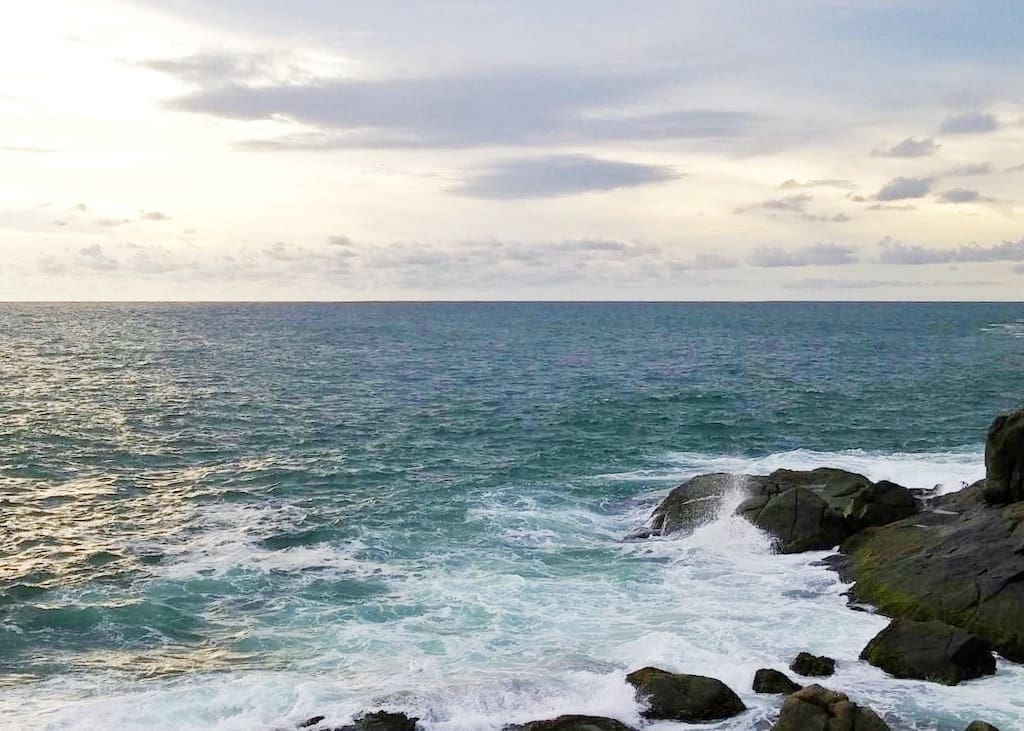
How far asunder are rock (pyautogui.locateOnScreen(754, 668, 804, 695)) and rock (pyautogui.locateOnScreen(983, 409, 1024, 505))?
12.2 meters

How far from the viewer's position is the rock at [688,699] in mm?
19328

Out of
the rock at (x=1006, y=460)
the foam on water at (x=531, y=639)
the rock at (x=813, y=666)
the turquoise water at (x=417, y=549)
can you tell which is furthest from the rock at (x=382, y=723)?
the rock at (x=1006, y=460)

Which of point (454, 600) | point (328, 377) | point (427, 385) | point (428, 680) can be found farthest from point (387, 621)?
point (328, 377)

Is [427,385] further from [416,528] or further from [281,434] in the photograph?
[416,528]

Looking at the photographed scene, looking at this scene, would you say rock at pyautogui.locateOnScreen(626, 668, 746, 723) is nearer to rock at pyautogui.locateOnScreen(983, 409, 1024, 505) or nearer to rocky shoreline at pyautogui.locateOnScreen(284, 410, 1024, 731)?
rocky shoreline at pyautogui.locateOnScreen(284, 410, 1024, 731)

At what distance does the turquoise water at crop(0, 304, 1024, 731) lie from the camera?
69.6 ft

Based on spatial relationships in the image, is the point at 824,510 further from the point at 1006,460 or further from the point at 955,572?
the point at 955,572

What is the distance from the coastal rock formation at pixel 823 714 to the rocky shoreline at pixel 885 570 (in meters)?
0.02

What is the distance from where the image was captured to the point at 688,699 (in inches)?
770

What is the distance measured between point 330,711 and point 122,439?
36977mm

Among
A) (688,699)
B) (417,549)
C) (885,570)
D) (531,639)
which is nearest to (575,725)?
(688,699)

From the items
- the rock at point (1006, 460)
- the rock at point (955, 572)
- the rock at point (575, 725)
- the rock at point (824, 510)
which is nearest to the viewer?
the rock at point (575, 725)

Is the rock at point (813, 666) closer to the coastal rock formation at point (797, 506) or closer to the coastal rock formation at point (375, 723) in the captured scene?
the coastal rock formation at point (375, 723)

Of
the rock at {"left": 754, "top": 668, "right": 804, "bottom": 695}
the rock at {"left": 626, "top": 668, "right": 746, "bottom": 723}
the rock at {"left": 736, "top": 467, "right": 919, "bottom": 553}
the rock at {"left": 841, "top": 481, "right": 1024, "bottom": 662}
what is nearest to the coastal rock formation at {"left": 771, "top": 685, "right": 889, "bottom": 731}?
the rock at {"left": 626, "top": 668, "right": 746, "bottom": 723}
